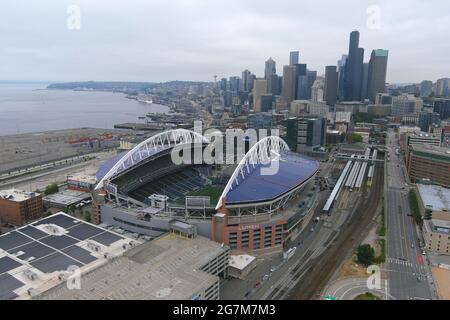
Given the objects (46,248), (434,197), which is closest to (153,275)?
(46,248)

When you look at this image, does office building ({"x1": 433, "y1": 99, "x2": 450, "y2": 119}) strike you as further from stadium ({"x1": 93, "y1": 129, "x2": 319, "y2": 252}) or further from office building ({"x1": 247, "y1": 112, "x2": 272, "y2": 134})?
stadium ({"x1": 93, "y1": 129, "x2": 319, "y2": 252})

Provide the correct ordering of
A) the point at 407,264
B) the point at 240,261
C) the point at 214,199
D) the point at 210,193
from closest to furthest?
the point at 240,261 < the point at 407,264 < the point at 214,199 < the point at 210,193

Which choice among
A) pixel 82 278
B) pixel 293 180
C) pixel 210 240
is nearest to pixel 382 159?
pixel 293 180

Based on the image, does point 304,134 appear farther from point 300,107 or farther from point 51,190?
point 300,107

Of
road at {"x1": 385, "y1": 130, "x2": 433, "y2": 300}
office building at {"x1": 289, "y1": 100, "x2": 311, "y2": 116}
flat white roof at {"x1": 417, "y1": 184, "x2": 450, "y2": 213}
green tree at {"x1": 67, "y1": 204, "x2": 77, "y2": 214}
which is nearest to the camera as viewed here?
road at {"x1": 385, "y1": 130, "x2": 433, "y2": 300}

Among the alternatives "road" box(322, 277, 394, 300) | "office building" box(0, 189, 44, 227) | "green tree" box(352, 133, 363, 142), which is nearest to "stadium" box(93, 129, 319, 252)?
"road" box(322, 277, 394, 300)

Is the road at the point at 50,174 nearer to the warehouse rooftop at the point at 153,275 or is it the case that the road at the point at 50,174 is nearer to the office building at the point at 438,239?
the warehouse rooftop at the point at 153,275

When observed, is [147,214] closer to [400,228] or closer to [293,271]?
[293,271]
